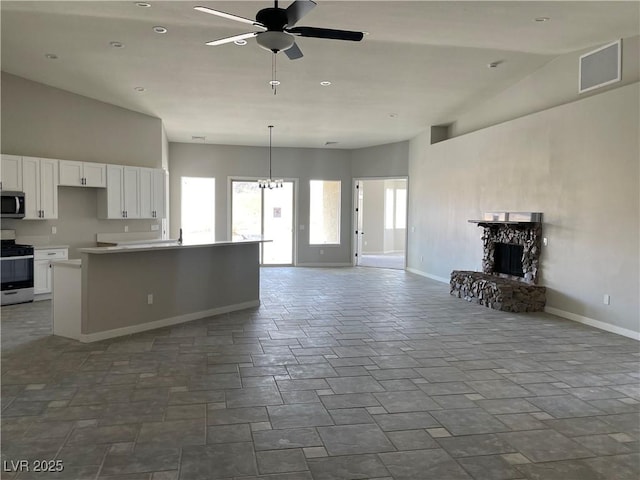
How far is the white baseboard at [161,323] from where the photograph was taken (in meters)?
5.10

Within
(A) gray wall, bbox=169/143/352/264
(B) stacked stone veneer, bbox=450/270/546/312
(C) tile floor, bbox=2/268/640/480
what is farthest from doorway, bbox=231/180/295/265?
(C) tile floor, bbox=2/268/640/480

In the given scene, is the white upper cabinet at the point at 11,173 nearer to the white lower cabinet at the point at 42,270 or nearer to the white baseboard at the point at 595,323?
the white lower cabinet at the point at 42,270

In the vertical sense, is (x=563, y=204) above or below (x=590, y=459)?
above

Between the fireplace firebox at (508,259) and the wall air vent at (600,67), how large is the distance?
249 cm

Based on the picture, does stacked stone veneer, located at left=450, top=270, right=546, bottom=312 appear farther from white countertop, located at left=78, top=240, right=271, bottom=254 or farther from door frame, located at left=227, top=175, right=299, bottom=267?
door frame, located at left=227, top=175, right=299, bottom=267

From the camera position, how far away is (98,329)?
5.14m

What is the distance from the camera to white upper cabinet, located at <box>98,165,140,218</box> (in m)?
8.26

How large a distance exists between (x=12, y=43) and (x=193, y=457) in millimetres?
5500

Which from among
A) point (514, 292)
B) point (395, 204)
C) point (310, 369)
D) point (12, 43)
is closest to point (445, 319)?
point (514, 292)

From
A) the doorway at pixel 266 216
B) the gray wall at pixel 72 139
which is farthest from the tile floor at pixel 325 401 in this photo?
the doorway at pixel 266 216

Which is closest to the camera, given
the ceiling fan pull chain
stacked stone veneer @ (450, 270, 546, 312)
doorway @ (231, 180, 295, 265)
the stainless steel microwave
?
the ceiling fan pull chain

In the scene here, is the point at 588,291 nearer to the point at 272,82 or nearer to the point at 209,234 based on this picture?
the point at 272,82

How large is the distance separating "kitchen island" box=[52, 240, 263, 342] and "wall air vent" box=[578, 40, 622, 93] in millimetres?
5060

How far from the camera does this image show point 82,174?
25.6ft
